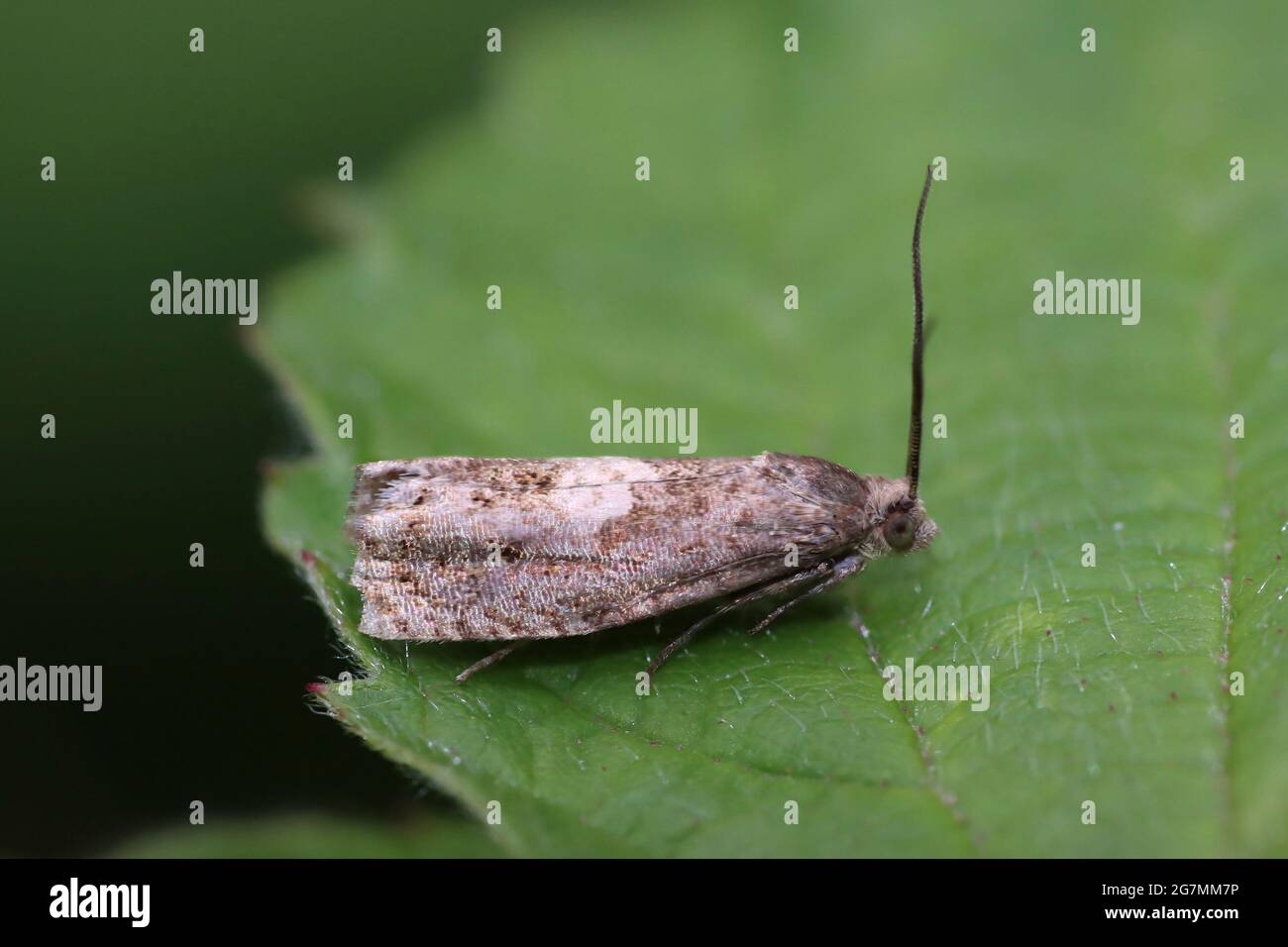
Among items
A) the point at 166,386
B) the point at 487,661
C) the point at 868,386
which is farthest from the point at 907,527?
the point at 166,386

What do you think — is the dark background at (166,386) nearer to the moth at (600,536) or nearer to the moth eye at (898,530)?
the moth at (600,536)

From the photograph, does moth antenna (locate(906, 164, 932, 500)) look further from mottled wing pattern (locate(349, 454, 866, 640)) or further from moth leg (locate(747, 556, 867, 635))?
moth leg (locate(747, 556, 867, 635))

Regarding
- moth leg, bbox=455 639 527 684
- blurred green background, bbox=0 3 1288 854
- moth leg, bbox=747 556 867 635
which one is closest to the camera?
blurred green background, bbox=0 3 1288 854

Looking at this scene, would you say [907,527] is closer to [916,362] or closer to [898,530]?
[898,530]

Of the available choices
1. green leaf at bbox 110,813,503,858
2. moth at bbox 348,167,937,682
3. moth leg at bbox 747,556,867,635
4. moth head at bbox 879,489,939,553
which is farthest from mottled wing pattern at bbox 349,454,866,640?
green leaf at bbox 110,813,503,858

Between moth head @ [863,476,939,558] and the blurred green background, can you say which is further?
moth head @ [863,476,939,558]

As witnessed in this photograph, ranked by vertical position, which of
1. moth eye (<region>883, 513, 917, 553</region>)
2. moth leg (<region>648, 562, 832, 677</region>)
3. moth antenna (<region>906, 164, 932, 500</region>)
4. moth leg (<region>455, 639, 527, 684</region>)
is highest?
moth antenna (<region>906, 164, 932, 500</region>)

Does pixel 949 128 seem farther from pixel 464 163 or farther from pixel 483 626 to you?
pixel 483 626
